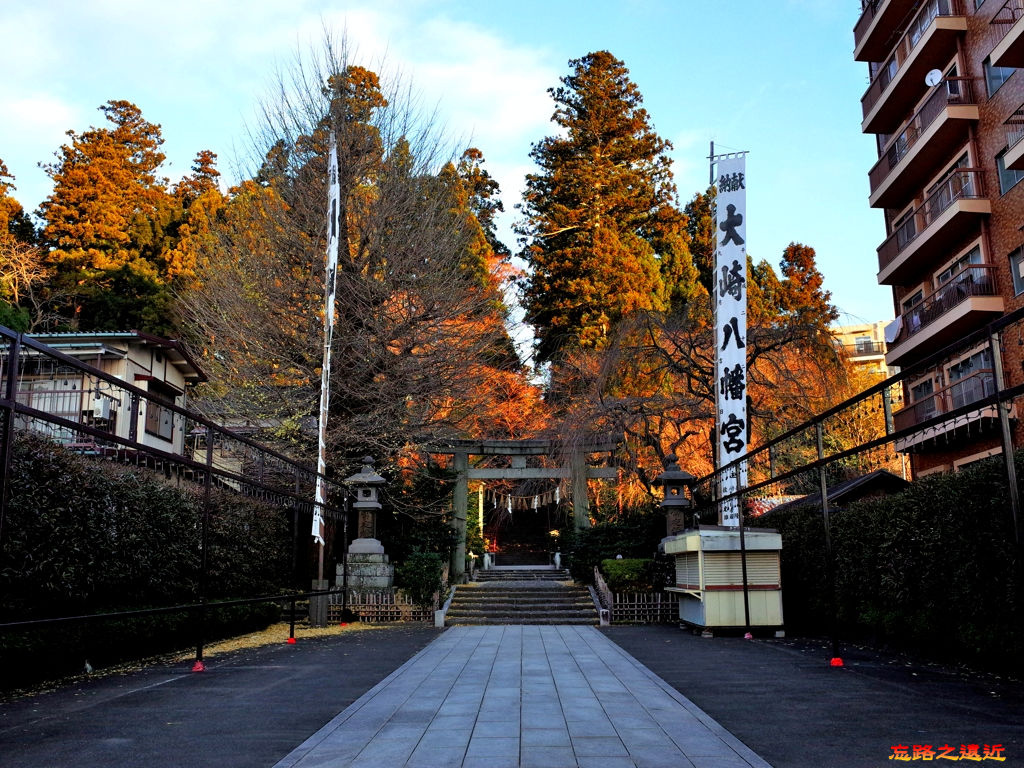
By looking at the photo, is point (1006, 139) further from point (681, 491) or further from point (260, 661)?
point (260, 661)

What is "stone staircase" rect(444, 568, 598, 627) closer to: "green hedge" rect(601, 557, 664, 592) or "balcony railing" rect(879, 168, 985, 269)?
"green hedge" rect(601, 557, 664, 592)

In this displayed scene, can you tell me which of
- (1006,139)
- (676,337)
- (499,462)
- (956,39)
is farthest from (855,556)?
(499,462)

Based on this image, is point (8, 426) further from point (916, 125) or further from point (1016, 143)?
point (916, 125)

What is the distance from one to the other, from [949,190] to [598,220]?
56.0ft

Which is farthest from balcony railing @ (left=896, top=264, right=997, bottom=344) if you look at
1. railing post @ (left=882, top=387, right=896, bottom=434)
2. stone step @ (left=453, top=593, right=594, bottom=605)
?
stone step @ (left=453, top=593, right=594, bottom=605)

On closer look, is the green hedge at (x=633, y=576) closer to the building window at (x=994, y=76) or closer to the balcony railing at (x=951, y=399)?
the balcony railing at (x=951, y=399)

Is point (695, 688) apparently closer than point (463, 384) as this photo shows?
Yes

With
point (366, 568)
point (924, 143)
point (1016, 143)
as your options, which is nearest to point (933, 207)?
point (924, 143)

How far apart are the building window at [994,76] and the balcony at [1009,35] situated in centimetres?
81

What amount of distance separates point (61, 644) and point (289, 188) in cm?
1329

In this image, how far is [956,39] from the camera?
64.8 ft

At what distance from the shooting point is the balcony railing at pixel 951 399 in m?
17.5

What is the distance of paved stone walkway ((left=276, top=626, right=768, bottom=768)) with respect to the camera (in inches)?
149

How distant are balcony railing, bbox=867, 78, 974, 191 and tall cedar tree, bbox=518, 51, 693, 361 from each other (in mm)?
9256
